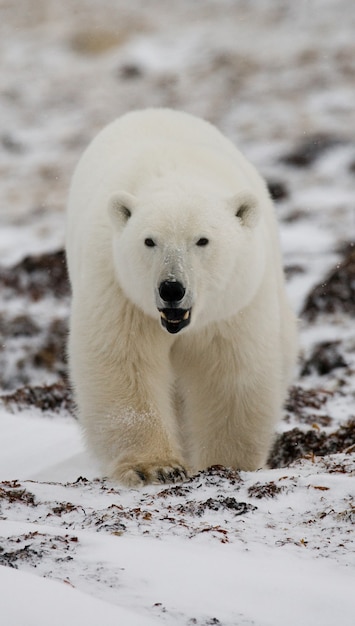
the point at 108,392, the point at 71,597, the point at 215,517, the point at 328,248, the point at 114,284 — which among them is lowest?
the point at 71,597

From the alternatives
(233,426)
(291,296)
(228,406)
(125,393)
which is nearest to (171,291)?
(125,393)

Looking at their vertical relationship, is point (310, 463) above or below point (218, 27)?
below

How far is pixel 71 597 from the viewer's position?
7.13 ft

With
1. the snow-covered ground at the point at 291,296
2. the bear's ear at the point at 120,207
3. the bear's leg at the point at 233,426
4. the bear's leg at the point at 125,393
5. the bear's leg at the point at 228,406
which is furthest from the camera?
the bear's leg at the point at 233,426

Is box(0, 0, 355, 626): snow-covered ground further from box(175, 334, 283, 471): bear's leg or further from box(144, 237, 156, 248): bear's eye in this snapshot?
box(144, 237, 156, 248): bear's eye

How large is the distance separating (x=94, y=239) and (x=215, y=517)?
1804mm

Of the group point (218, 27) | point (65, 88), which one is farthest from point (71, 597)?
point (218, 27)

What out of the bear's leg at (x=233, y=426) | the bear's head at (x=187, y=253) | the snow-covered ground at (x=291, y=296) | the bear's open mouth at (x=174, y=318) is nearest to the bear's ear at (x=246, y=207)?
the bear's head at (x=187, y=253)

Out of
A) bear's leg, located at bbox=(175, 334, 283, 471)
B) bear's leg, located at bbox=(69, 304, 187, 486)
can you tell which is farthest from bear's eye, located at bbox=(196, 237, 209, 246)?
bear's leg, located at bbox=(175, 334, 283, 471)

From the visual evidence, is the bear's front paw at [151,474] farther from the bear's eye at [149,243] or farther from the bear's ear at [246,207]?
the bear's ear at [246,207]

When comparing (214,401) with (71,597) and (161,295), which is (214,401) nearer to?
(161,295)

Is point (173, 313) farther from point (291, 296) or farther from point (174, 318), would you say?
point (291, 296)

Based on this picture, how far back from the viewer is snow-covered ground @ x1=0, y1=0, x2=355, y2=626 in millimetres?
2359

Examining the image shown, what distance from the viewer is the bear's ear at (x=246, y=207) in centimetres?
413
